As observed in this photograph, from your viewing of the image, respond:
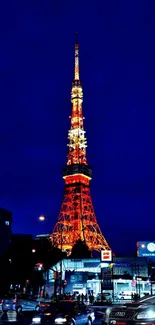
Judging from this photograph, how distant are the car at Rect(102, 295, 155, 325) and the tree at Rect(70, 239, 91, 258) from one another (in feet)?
261

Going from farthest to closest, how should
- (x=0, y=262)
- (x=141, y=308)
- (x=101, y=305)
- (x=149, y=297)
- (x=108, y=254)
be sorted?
(x=0, y=262) → (x=108, y=254) → (x=101, y=305) → (x=149, y=297) → (x=141, y=308)

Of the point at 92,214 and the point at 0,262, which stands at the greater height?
the point at 92,214

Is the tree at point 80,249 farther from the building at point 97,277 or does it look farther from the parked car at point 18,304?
the parked car at point 18,304

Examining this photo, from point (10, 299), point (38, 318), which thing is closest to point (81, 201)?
point (10, 299)

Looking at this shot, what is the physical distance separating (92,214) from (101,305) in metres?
51.1

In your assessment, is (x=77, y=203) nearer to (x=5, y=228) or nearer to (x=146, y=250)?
(x=146, y=250)

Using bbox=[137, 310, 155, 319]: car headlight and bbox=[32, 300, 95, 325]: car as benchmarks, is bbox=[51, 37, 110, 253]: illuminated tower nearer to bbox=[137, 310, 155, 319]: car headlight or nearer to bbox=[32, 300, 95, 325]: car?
bbox=[32, 300, 95, 325]: car

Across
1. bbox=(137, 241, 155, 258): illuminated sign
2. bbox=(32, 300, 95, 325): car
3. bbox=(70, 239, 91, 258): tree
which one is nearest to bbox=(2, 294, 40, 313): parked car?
bbox=(32, 300, 95, 325): car

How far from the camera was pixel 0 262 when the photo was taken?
61531 mm

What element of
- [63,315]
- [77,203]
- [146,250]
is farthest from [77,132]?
[63,315]

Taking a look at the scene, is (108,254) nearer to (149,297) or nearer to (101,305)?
(101,305)

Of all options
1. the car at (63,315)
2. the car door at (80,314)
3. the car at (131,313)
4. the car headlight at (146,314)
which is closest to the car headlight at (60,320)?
the car at (63,315)

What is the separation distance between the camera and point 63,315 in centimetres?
1670

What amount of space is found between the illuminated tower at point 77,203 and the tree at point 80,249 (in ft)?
5.14
